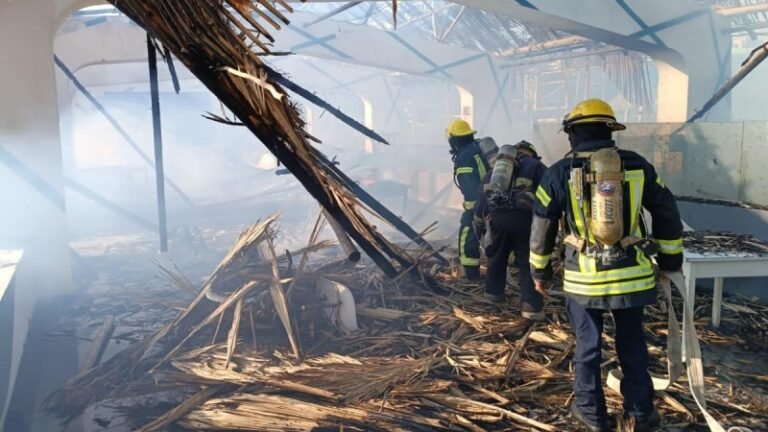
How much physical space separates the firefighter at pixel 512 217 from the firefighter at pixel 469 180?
0.73 m

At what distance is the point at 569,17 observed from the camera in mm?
9516

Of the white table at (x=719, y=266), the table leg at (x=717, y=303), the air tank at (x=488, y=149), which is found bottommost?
the table leg at (x=717, y=303)

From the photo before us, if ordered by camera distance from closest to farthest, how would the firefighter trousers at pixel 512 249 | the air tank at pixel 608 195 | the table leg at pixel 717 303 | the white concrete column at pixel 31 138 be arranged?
1. the air tank at pixel 608 195
2. the table leg at pixel 717 303
3. the firefighter trousers at pixel 512 249
4. the white concrete column at pixel 31 138

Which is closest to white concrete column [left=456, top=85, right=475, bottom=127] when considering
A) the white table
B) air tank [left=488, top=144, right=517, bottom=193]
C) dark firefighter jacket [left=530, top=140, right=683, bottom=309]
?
air tank [left=488, top=144, right=517, bottom=193]

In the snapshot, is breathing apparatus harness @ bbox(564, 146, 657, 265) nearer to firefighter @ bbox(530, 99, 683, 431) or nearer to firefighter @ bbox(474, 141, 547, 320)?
firefighter @ bbox(530, 99, 683, 431)

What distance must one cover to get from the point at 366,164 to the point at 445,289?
1146 cm

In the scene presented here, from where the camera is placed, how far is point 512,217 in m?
5.39

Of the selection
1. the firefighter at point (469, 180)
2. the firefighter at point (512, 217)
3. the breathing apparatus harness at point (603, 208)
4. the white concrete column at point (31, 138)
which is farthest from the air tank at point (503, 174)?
the white concrete column at point (31, 138)

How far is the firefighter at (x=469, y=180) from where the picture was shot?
6434 mm

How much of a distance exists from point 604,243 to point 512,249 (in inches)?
91.9

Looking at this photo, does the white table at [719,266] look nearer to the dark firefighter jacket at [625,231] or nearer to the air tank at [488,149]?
the dark firefighter jacket at [625,231]

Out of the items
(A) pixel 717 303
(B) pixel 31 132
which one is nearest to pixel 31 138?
(B) pixel 31 132

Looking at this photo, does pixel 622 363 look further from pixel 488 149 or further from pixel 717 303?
pixel 488 149

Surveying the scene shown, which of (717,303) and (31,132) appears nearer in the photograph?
(717,303)
